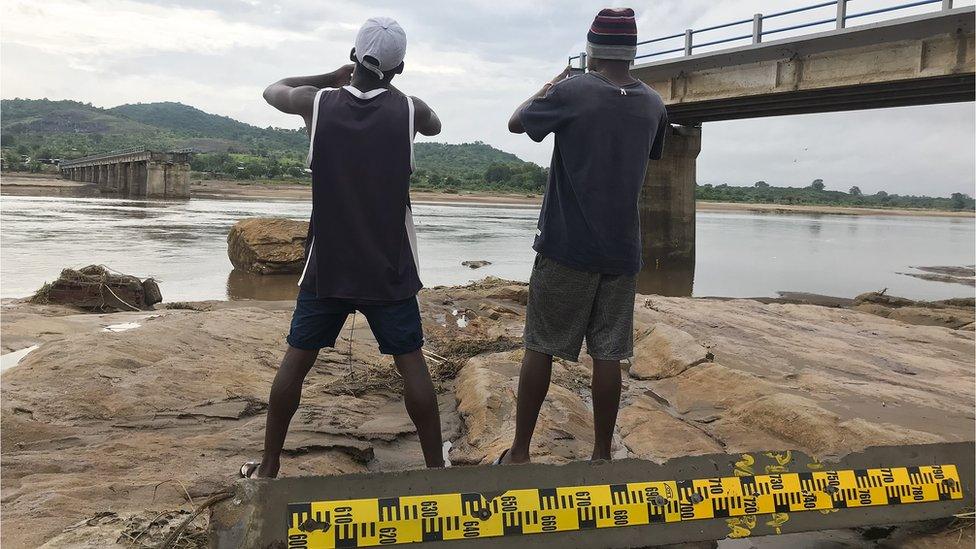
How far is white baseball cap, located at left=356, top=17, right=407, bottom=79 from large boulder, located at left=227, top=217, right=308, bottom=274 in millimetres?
10316

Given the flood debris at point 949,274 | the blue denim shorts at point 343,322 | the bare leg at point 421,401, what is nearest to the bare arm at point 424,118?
the blue denim shorts at point 343,322

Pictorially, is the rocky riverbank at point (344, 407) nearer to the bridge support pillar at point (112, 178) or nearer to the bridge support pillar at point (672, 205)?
the bridge support pillar at point (672, 205)

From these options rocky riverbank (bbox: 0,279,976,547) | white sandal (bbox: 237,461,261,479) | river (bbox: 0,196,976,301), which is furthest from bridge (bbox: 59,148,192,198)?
white sandal (bbox: 237,461,261,479)

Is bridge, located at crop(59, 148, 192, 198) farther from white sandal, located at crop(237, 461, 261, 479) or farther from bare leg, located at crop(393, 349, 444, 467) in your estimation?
bare leg, located at crop(393, 349, 444, 467)

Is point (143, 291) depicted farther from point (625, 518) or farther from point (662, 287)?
point (662, 287)

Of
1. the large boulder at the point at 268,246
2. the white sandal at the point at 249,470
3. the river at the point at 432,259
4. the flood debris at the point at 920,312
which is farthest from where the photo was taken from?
the large boulder at the point at 268,246

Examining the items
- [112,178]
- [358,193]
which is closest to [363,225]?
[358,193]

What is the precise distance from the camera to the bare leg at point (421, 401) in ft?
7.85

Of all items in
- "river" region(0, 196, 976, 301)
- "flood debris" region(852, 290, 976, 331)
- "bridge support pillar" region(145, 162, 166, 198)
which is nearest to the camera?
"flood debris" region(852, 290, 976, 331)

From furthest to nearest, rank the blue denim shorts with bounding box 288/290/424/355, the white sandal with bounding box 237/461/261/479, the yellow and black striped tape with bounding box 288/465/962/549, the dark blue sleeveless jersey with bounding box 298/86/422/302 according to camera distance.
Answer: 1. the white sandal with bounding box 237/461/261/479
2. the blue denim shorts with bounding box 288/290/424/355
3. the dark blue sleeveless jersey with bounding box 298/86/422/302
4. the yellow and black striped tape with bounding box 288/465/962/549

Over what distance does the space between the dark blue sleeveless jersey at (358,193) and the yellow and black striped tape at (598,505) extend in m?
0.74

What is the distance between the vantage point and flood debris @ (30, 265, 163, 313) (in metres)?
7.26

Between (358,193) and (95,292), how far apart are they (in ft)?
21.6

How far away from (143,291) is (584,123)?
7.12m
